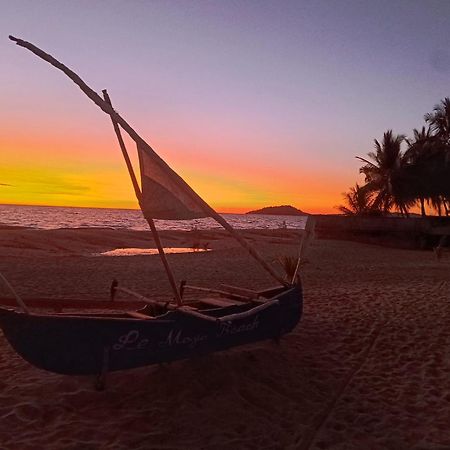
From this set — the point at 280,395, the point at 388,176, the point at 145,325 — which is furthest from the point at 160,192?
the point at 388,176

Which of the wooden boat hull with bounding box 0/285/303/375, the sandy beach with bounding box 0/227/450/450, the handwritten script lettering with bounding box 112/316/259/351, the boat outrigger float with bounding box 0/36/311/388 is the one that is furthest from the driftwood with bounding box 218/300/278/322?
the sandy beach with bounding box 0/227/450/450

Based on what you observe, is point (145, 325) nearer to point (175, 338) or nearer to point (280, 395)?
point (175, 338)

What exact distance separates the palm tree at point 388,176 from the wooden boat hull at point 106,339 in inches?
1224

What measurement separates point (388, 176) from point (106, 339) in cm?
3338

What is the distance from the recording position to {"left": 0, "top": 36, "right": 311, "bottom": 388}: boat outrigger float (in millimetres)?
5414

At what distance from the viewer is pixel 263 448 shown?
15.6 ft

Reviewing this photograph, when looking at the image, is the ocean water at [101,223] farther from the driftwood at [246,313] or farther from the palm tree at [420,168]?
the driftwood at [246,313]

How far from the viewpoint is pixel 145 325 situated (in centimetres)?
580

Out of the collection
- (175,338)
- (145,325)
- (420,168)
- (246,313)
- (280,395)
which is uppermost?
(420,168)

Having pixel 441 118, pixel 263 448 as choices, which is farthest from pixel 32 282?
pixel 441 118

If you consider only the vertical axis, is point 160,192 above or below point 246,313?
above

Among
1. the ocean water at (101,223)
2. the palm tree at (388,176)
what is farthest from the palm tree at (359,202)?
the ocean water at (101,223)

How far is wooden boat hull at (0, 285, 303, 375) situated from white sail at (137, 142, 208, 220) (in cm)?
147

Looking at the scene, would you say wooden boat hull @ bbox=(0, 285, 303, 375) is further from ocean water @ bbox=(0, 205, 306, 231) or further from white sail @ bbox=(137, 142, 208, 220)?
ocean water @ bbox=(0, 205, 306, 231)
